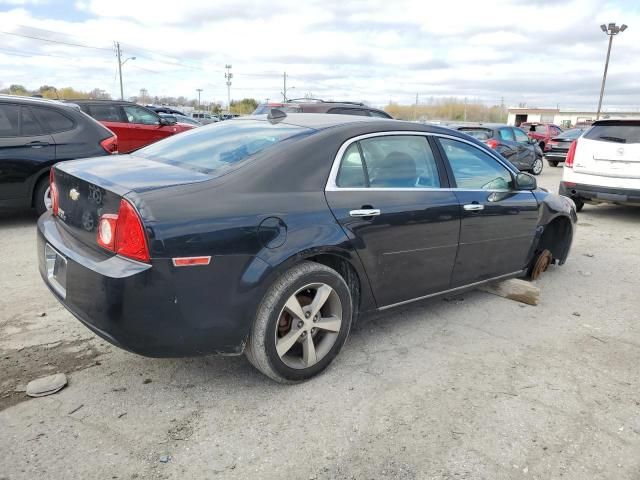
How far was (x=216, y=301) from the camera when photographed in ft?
8.80

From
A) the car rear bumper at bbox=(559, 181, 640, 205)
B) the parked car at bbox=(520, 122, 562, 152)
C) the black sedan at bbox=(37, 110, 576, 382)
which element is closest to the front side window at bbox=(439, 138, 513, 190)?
the black sedan at bbox=(37, 110, 576, 382)

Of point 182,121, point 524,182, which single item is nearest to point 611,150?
A: point 524,182

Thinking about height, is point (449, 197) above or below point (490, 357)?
above

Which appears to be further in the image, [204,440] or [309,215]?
[309,215]

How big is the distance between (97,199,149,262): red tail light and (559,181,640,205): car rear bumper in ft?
25.7

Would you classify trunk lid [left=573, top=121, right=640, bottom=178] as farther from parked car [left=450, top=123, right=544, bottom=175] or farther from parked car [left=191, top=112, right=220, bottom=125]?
parked car [left=191, top=112, right=220, bottom=125]

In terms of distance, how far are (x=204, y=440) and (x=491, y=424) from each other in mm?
1502

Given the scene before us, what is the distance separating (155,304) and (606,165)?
7947mm

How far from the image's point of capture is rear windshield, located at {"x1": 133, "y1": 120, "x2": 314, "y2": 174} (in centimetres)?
321

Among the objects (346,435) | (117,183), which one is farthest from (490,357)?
(117,183)

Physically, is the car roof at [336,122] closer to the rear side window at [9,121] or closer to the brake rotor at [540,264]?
the brake rotor at [540,264]

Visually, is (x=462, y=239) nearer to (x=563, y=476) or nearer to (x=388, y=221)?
(x=388, y=221)

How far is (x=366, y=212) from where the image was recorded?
326 centimetres

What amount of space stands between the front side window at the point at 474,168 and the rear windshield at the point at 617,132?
4.99m
